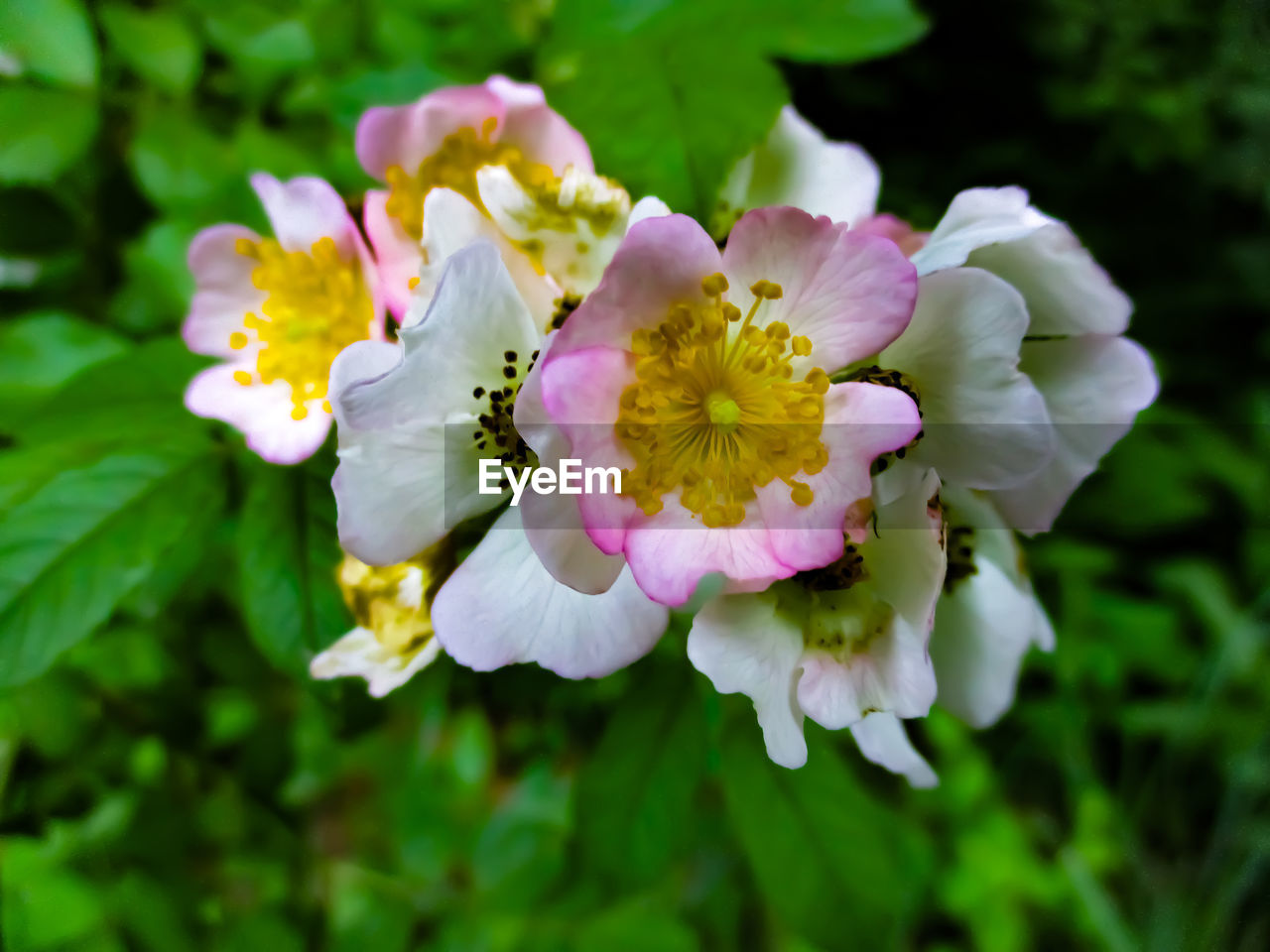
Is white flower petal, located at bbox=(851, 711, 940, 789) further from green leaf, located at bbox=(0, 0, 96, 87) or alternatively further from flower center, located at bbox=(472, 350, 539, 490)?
green leaf, located at bbox=(0, 0, 96, 87)

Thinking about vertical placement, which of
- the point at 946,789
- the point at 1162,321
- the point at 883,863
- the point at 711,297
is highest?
the point at 711,297

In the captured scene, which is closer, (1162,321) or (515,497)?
(515,497)

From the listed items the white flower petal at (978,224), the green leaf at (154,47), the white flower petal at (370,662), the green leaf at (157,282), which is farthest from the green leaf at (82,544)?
the white flower petal at (978,224)

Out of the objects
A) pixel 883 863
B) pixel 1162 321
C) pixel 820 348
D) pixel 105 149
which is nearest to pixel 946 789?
pixel 883 863

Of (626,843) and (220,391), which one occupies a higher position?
(220,391)

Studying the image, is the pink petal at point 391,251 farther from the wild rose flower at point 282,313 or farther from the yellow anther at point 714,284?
the yellow anther at point 714,284

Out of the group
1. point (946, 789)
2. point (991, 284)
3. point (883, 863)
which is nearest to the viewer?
point (991, 284)

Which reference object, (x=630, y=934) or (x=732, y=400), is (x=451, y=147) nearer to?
(x=732, y=400)

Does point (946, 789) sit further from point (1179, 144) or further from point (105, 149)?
point (105, 149)

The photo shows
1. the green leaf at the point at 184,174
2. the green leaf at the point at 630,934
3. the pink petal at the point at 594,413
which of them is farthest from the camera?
the green leaf at the point at 630,934
